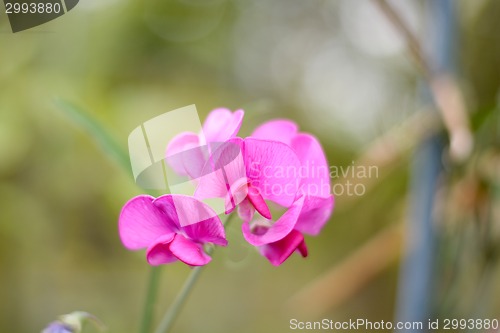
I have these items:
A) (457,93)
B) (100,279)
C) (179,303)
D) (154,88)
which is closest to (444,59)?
(457,93)

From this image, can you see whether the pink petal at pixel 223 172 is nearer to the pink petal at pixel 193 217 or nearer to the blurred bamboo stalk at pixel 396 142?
the pink petal at pixel 193 217

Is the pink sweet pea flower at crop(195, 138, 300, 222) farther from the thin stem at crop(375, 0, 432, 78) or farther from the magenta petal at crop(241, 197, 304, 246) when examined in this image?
the thin stem at crop(375, 0, 432, 78)

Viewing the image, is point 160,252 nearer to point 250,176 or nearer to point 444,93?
point 250,176

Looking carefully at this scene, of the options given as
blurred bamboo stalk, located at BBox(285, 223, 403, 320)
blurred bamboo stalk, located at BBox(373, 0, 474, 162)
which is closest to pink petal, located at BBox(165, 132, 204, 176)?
blurred bamboo stalk, located at BBox(373, 0, 474, 162)

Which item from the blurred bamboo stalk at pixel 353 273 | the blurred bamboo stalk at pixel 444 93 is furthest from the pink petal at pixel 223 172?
the blurred bamboo stalk at pixel 353 273

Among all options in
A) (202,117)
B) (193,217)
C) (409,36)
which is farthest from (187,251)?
(202,117)

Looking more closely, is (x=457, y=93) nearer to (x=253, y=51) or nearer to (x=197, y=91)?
(x=197, y=91)
